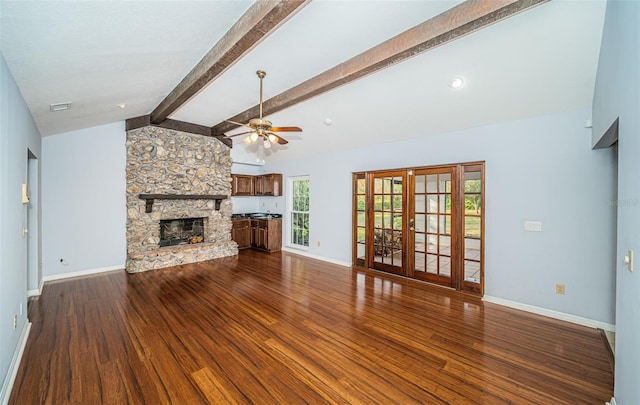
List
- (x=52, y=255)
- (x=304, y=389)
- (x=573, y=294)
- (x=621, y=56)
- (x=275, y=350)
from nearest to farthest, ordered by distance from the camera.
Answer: (x=621, y=56) → (x=304, y=389) → (x=275, y=350) → (x=573, y=294) → (x=52, y=255)

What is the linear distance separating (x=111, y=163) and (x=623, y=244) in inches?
290

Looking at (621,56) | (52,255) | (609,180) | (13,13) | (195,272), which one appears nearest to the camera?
(13,13)

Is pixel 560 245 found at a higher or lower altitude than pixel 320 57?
lower

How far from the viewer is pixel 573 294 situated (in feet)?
10.6

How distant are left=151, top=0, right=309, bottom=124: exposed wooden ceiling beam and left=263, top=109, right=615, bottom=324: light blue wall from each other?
3.38 metres

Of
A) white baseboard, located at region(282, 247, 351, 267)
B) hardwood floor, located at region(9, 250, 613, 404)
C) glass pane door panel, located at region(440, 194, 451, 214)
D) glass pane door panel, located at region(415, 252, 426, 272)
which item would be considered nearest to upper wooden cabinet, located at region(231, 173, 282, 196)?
white baseboard, located at region(282, 247, 351, 267)

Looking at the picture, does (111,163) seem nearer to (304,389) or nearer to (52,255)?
(52,255)

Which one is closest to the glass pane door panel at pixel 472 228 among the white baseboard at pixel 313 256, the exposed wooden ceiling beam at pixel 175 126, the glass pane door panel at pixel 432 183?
the glass pane door panel at pixel 432 183

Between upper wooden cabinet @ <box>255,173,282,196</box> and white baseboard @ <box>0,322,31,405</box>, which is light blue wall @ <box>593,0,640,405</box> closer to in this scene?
white baseboard @ <box>0,322,31,405</box>

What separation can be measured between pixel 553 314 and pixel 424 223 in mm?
2048

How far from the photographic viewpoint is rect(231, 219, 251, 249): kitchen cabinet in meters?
7.20

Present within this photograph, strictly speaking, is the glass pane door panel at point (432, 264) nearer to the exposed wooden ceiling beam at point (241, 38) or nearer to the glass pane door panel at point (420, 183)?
the glass pane door panel at point (420, 183)

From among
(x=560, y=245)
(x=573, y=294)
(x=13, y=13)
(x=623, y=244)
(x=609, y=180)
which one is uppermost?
(x=13, y=13)

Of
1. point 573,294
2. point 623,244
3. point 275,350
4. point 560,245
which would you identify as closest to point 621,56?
point 623,244
